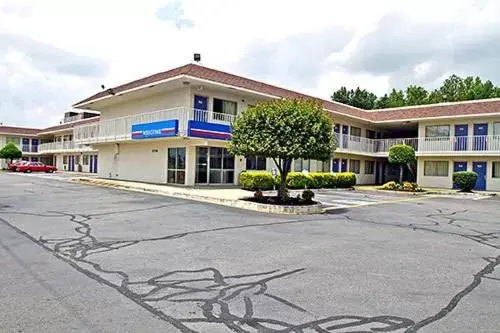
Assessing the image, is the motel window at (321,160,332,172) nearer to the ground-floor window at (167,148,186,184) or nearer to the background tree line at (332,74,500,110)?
the ground-floor window at (167,148,186,184)

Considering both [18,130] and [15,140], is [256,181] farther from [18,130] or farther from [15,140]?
[15,140]

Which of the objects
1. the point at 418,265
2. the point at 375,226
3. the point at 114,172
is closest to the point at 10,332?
the point at 418,265

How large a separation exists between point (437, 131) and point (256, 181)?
18.1m

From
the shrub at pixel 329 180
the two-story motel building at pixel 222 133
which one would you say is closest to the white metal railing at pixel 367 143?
the two-story motel building at pixel 222 133

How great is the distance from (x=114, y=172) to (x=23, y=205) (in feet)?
59.8

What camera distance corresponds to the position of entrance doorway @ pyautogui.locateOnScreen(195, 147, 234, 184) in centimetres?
2472

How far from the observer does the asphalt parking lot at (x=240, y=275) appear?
177 inches

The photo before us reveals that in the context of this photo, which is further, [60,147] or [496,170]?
[60,147]

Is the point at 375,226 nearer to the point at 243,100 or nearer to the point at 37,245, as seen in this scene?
the point at 37,245

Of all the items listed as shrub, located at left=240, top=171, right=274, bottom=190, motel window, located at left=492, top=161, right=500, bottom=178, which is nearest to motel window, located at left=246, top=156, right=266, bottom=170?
shrub, located at left=240, top=171, right=274, bottom=190

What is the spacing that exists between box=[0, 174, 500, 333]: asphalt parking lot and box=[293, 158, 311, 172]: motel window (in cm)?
1803

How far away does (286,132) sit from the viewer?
15.2m

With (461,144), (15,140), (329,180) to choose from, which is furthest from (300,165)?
(15,140)

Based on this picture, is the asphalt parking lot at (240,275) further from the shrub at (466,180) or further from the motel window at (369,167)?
the motel window at (369,167)
